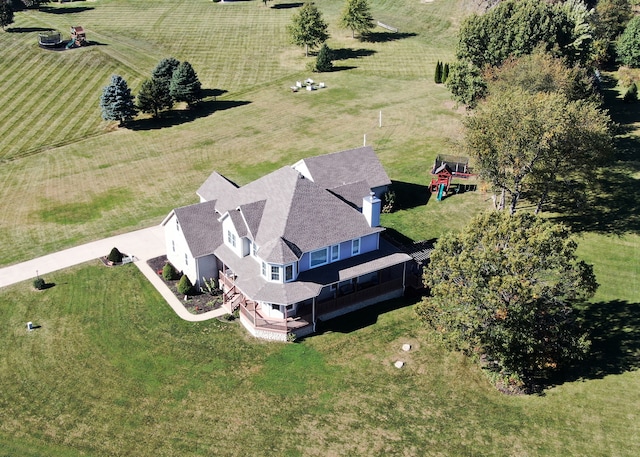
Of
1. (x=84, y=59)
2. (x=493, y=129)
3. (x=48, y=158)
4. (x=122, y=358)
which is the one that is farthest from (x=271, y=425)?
(x=84, y=59)

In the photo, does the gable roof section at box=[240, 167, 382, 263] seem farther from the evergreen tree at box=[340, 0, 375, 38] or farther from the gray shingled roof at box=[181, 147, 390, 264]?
the evergreen tree at box=[340, 0, 375, 38]

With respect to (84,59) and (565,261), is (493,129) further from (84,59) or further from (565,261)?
(84,59)

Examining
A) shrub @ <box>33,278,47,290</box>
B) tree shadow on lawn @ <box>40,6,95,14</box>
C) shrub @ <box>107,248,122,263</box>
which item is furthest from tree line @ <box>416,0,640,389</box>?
tree shadow on lawn @ <box>40,6,95,14</box>

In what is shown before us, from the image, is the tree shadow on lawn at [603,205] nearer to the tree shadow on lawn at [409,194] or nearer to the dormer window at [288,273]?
the tree shadow on lawn at [409,194]

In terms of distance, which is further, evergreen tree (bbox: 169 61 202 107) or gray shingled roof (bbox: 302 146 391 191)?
evergreen tree (bbox: 169 61 202 107)

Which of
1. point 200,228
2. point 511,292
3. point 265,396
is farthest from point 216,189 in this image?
point 511,292

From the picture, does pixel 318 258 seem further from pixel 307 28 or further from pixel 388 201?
pixel 307 28

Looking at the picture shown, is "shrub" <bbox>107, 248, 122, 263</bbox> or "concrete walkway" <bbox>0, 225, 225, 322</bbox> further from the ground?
"shrub" <bbox>107, 248, 122, 263</bbox>
